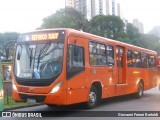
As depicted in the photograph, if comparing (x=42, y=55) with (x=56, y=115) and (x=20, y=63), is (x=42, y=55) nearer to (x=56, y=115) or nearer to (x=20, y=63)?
(x=20, y=63)

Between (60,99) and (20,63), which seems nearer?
(60,99)

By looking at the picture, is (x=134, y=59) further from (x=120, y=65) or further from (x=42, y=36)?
(x=42, y=36)

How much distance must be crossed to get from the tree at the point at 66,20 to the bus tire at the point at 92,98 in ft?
123

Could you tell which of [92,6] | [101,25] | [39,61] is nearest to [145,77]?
[39,61]

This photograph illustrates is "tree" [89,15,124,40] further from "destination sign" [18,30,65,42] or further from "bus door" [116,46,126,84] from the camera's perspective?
"destination sign" [18,30,65,42]

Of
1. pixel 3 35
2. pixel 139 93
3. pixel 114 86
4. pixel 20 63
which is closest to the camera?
pixel 20 63

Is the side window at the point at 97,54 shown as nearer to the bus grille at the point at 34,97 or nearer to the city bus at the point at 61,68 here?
the city bus at the point at 61,68

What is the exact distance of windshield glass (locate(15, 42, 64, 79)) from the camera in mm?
10906

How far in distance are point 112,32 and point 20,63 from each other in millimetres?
52681

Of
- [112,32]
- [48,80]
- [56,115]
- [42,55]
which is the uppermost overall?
[112,32]

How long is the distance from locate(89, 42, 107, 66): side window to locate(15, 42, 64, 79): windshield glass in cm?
207

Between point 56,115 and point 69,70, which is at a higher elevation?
point 69,70

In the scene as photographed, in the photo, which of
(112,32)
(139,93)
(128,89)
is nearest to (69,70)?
(128,89)

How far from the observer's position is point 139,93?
18.2 m
